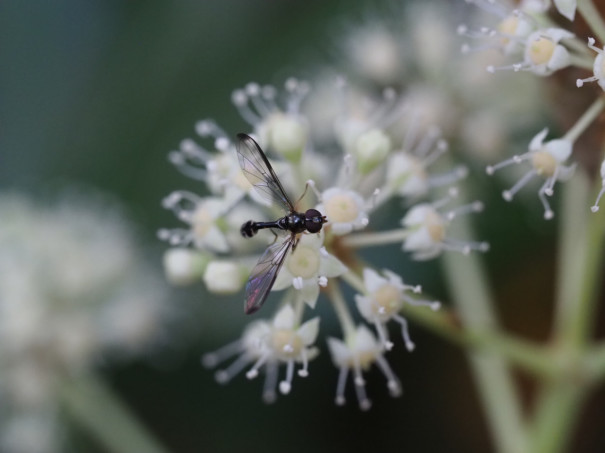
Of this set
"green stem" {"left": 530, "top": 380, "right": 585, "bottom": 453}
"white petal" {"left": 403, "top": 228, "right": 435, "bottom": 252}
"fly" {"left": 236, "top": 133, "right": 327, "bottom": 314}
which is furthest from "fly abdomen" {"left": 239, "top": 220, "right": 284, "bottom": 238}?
"green stem" {"left": 530, "top": 380, "right": 585, "bottom": 453}

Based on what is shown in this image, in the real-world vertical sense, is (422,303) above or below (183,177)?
below

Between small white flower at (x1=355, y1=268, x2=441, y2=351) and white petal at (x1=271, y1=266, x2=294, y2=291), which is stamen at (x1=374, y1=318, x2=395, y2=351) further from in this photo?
white petal at (x1=271, y1=266, x2=294, y2=291)

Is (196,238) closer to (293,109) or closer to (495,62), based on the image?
(293,109)

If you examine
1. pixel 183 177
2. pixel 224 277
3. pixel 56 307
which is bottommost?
pixel 224 277

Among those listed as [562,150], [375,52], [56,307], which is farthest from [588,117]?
[56,307]

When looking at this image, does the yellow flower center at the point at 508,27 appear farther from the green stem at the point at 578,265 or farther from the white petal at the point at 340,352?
the white petal at the point at 340,352

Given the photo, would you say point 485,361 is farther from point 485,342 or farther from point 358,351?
point 358,351

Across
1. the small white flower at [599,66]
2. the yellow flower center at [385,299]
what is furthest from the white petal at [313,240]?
the small white flower at [599,66]
